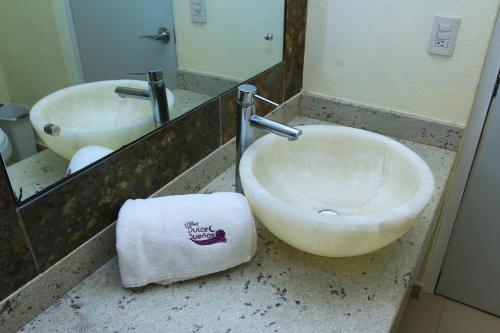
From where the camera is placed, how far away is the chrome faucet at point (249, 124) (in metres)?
0.94

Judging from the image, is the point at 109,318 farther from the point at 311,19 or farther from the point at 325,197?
the point at 311,19

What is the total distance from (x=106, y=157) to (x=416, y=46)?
0.97m

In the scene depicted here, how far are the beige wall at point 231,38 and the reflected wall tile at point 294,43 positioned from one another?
1.1 inches

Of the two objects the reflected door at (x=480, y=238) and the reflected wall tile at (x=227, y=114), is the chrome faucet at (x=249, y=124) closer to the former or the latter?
the reflected wall tile at (x=227, y=114)

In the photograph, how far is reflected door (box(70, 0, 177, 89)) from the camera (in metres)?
0.80

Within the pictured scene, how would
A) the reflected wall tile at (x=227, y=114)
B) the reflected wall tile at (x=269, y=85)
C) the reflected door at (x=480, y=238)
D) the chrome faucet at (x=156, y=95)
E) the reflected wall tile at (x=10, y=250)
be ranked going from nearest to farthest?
the reflected wall tile at (x=10, y=250) → the chrome faucet at (x=156, y=95) → the reflected wall tile at (x=227, y=114) → the reflected wall tile at (x=269, y=85) → the reflected door at (x=480, y=238)

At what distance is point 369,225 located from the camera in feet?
2.47

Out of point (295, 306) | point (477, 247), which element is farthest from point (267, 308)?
point (477, 247)

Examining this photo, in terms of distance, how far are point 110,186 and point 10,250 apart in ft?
0.72

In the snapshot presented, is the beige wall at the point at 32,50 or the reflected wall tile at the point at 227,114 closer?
the beige wall at the point at 32,50

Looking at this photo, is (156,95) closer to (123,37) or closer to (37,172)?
(123,37)

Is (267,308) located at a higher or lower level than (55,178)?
lower

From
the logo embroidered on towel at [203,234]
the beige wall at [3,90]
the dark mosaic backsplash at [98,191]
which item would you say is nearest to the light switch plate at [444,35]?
the dark mosaic backsplash at [98,191]

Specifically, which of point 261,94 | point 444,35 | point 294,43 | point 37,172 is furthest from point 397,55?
point 37,172
